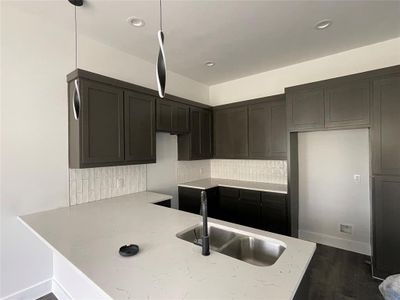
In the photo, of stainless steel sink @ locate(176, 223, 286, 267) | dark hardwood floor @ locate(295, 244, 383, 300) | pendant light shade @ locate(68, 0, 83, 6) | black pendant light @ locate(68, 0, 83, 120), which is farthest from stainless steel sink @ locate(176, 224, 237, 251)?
pendant light shade @ locate(68, 0, 83, 6)

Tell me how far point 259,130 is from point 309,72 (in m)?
1.22

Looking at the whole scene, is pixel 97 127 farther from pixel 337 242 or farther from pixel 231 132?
pixel 337 242

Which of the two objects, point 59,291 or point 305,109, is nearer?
point 59,291

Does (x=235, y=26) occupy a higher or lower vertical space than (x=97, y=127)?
higher

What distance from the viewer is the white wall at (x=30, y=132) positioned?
2078 millimetres

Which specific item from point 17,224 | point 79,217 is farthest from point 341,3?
point 17,224

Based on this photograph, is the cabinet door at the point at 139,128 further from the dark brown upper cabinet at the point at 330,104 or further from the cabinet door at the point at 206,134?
the dark brown upper cabinet at the point at 330,104

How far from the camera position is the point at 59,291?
2238 millimetres

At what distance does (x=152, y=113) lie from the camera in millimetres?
3041

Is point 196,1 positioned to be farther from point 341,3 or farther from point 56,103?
point 56,103

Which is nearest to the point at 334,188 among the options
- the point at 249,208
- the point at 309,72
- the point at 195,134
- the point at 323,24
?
the point at 249,208

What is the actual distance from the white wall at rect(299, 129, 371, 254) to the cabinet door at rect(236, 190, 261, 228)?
829mm

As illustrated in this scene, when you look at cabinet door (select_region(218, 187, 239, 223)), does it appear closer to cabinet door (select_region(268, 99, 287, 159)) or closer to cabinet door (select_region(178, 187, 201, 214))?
cabinet door (select_region(178, 187, 201, 214))

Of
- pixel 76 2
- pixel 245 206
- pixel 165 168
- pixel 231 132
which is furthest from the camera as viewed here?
pixel 231 132
